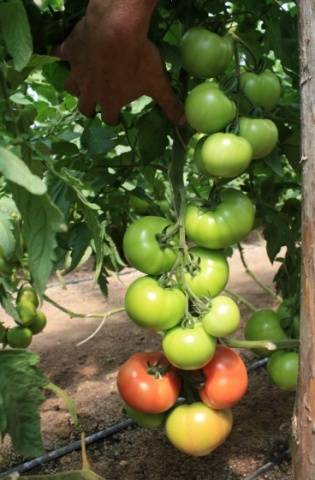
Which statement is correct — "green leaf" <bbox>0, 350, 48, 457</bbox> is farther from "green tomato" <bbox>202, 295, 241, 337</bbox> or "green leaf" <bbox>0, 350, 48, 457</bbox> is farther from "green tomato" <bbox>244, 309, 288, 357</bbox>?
"green tomato" <bbox>244, 309, 288, 357</bbox>

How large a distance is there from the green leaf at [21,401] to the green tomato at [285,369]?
1.70 feet

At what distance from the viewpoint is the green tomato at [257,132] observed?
3.05ft

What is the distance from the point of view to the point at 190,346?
0.92 metres

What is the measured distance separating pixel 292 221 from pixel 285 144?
26cm

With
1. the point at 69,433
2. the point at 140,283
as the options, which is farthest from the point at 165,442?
the point at 140,283

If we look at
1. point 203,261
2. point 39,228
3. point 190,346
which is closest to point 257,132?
point 203,261

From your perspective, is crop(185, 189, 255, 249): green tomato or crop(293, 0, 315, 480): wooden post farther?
crop(185, 189, 255, 249): green tomato

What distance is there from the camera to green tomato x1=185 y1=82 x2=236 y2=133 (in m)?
0.91

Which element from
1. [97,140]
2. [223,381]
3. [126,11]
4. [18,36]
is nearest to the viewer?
[18,36]

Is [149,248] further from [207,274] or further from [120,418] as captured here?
[120,418]

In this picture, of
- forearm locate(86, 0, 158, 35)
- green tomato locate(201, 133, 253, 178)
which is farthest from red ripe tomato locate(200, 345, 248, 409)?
forearm locate(86, 0, 158, 35)

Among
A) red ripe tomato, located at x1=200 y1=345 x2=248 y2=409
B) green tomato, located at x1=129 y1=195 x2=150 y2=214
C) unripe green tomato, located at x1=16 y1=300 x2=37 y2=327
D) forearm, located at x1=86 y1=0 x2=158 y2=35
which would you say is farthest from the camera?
unripe green tomato, located at x1=16 y1=300 x2=37 y2=327

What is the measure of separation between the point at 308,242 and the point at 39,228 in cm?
37

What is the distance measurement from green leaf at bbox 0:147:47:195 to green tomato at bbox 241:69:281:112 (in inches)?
23.2
